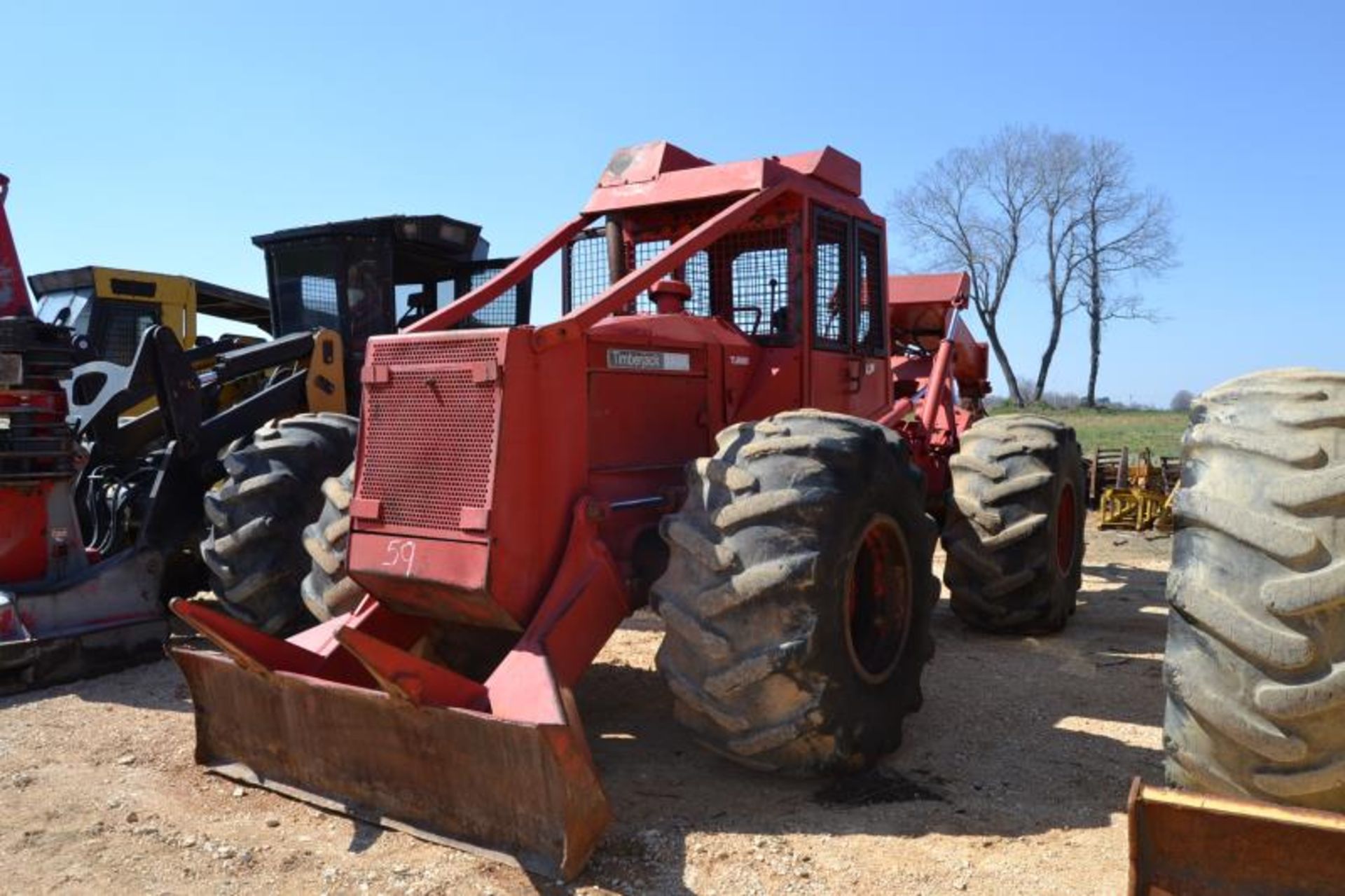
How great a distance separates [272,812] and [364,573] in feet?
3.20

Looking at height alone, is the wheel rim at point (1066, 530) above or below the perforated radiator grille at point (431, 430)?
below

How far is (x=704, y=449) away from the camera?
17.6 feet

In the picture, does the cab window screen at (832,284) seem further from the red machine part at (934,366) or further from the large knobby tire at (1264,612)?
the large knobby tire at (1264,612)

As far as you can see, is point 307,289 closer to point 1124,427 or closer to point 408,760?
point 408,760

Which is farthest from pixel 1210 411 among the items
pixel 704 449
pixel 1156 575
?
pixel 1156 575

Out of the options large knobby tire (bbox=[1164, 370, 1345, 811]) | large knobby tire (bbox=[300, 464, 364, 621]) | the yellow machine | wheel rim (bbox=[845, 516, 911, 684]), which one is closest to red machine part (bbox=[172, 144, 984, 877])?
large knobby tire (bbox=[300, 464, 364, 621])

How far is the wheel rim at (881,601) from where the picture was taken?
15.5ft

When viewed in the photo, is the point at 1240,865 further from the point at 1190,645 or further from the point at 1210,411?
the point at 1210,411

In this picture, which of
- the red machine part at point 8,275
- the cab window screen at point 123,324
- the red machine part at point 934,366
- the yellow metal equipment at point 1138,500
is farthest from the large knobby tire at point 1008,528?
the cab window screen at point 123,324

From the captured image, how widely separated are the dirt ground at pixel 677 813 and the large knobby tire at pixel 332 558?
A: 84cm

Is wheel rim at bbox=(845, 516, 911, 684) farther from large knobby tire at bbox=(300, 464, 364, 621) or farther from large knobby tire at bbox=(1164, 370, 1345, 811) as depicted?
large knobby tire at bbox=(300, 464, 364, 621)

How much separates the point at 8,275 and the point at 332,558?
4298 millimetres

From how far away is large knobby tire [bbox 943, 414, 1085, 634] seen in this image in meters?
6.79

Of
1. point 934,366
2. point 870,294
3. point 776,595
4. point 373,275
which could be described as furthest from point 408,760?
point 373,275
